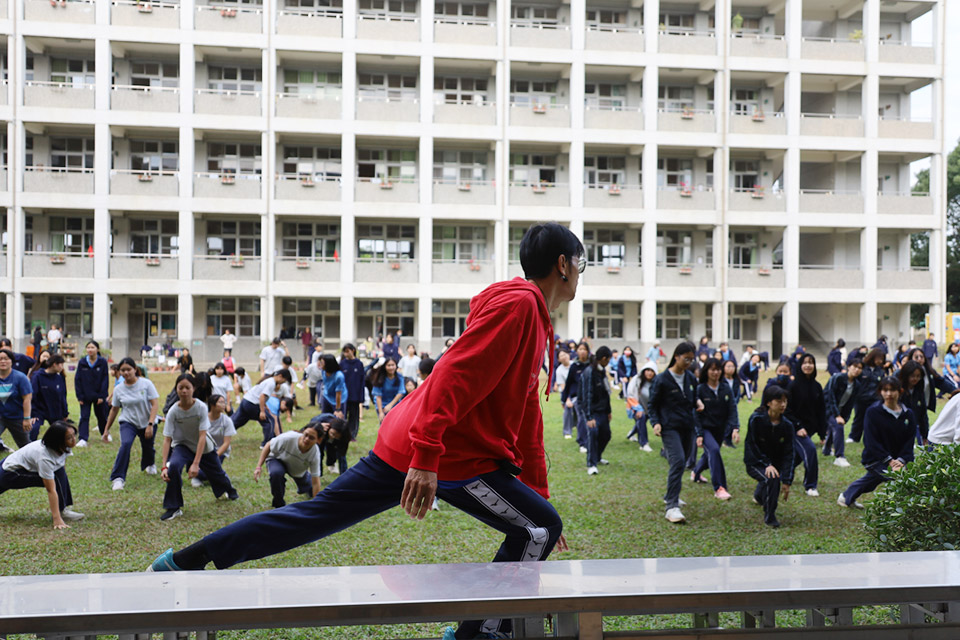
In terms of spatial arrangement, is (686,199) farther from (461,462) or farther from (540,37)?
(461,462)

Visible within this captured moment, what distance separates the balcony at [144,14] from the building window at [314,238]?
9.16 meters

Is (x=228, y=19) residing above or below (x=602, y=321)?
above

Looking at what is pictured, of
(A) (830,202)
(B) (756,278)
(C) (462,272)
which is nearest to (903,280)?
(A) (830,202)

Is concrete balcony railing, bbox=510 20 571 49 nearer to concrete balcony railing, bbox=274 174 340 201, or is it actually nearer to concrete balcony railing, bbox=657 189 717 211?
concrete balcony railing, bbox=657 189 717 211

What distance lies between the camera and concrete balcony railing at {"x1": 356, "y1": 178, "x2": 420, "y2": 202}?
107 feet

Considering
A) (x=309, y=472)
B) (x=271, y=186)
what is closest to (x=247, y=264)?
(x=271, y=186)

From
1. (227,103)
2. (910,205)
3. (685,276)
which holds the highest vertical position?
(227,103)

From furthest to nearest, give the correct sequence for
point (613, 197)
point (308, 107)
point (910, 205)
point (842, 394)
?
point (910, 205) < point (613, 197) < point (308, 107) < point (842, 394)

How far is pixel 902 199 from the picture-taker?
1412 inches

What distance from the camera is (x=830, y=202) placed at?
A: 116ft

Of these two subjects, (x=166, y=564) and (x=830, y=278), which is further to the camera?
(x=830, y=278)

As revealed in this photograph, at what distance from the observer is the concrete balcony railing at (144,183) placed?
31656mm

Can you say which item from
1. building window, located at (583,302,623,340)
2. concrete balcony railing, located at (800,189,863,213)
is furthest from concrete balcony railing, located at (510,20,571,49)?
concrete balcony railing, located at (800,189,863,213)

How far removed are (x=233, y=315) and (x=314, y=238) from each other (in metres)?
4.81
